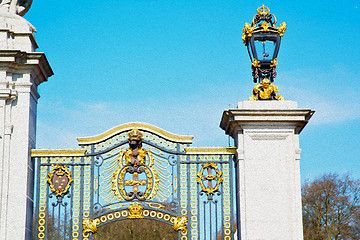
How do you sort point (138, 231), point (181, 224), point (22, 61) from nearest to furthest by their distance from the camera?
point (181, 224), point (22, 61), point (138, 231)

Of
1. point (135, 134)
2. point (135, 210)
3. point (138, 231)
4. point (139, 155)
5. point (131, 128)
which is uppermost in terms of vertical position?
point (131, 128)

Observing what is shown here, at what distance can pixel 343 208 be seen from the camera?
2869 cm

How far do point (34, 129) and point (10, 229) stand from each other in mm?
1999

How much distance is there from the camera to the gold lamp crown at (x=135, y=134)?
11969 millimetres

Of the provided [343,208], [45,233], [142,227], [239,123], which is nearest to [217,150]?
[239,123]

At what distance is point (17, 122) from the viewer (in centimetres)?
1176

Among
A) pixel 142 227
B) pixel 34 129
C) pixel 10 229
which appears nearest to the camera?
pixel 10 229

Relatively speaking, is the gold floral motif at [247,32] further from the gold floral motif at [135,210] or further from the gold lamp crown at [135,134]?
the gold floral motif at [135,210]

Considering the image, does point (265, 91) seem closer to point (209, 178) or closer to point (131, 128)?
point (209, 178)

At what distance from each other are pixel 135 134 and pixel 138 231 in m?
16.1

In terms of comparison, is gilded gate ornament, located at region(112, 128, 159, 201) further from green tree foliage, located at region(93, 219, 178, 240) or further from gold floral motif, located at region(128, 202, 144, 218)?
green tree foliage, located at region(93, 219, 178, 240)

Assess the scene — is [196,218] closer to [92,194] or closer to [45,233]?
[92,194]

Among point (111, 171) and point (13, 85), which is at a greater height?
point (13, 85)

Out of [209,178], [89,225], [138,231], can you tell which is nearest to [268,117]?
[209,178]
